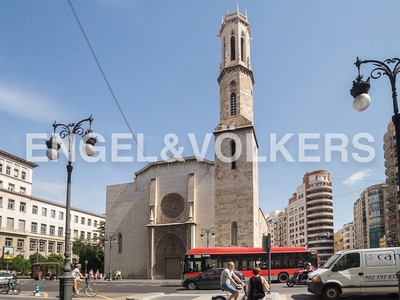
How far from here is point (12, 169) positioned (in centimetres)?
6047

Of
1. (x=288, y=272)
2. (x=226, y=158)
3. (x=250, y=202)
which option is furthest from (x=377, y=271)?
(x=226, y=158)

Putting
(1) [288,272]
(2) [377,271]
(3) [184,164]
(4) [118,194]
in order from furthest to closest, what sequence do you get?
(4) [118,194]
(3) [184,164]
(1) [288,272]
(2) [377,271]

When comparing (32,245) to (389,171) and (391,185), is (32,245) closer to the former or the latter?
(391,185)

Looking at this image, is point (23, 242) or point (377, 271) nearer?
point (377, 271)

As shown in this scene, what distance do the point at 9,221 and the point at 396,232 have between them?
6100 cm

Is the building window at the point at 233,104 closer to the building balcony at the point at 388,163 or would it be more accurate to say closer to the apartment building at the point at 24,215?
the apartment building at the point at 24,215

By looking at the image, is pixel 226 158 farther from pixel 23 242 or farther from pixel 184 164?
pixel 23 242

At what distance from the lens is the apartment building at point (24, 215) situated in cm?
5800

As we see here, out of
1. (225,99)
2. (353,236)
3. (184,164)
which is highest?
(225,99)

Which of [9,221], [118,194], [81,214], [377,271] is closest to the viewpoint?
[377,271]

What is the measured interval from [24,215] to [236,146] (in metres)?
40.0

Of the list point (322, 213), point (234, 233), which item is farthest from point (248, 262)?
point (322, 213)

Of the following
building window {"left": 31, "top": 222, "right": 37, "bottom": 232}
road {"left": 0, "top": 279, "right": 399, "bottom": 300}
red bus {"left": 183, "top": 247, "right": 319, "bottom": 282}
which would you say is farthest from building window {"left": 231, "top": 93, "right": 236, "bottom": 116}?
building window {"left": 31, "top": 222, "right": 37, "bottom": 232}

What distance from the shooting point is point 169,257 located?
41281mm
